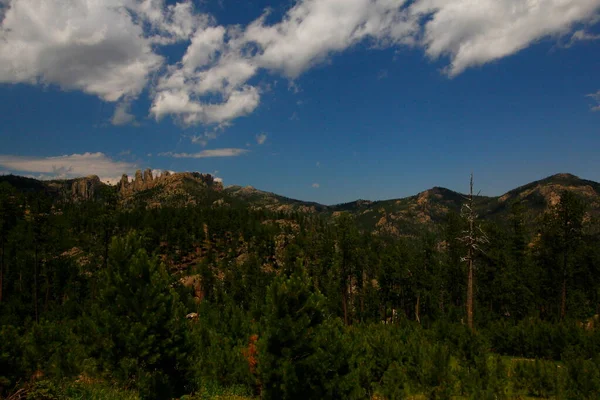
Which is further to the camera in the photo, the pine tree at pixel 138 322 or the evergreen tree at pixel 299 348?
the pine tree at pixel 138 322

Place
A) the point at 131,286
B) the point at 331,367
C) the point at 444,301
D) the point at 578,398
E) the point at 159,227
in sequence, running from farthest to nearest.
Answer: the point at 159,227 < the point at 444,301 < the point at 131,286 < the point at 331,367 < the point at 578,398

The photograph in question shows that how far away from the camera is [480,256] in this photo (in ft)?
180

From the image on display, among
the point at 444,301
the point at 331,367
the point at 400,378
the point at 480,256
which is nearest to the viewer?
the point at 331,367

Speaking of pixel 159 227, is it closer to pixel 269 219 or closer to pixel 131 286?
pixel 269 219

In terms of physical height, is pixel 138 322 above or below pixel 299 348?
above

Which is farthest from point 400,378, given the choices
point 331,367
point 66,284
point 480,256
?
point 66,284

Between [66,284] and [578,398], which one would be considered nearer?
[578,398]

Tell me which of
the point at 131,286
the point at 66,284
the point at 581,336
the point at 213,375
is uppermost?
the point at 131,286

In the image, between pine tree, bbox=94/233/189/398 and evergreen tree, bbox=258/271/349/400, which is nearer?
evergreen tree, bbox=258/271/349/400

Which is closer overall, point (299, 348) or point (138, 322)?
point (299, 348)

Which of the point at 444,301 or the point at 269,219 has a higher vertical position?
the point at 269,219

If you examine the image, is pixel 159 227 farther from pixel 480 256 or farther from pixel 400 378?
pixel 400 378

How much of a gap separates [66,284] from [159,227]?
49.0 metres

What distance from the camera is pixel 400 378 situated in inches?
614
